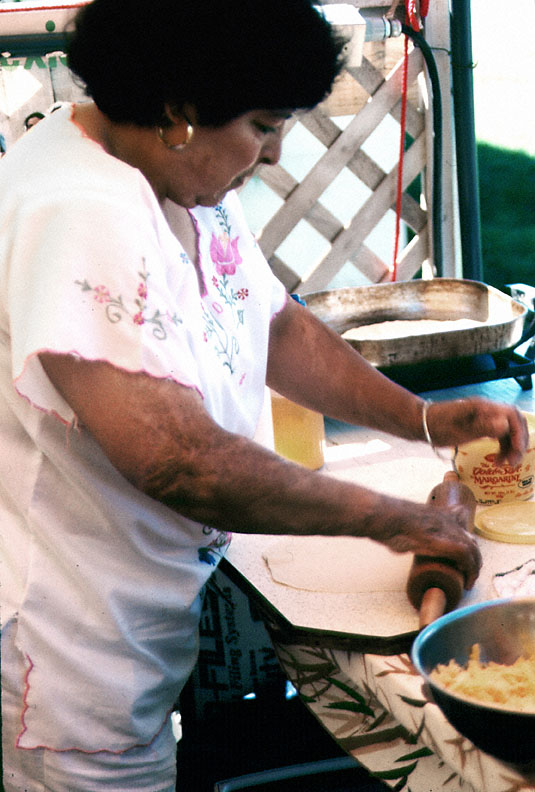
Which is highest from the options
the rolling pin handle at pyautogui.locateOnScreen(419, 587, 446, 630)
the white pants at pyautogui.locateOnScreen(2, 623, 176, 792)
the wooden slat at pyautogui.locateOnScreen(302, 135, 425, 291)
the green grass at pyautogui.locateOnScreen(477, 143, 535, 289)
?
the rolling pin handle at pyautogui.locateOnScreen(419, 587, 446, 630)

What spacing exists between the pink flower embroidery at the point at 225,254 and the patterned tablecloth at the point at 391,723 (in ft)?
1.59

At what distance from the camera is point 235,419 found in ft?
3.58

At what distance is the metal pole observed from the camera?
262cm

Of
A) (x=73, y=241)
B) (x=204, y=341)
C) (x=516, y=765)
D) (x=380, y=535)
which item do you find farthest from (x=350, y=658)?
(x=73, y=241)

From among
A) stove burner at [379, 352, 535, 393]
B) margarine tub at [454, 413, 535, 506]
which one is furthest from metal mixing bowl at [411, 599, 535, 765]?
stove burner at [379, 352, 535, 393]

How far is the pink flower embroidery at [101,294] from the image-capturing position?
83cm

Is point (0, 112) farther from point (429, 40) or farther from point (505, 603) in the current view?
point (505, 603)

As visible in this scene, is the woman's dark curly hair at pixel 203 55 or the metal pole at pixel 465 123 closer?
the woman's dark curly hair at pixel 203 55

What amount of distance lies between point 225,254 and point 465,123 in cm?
174

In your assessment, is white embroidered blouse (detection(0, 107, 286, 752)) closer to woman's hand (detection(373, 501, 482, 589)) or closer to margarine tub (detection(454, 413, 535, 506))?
woman's hand (detection(373, 501, 482, 589))

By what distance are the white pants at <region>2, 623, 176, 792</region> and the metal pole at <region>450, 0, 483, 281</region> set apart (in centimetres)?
207

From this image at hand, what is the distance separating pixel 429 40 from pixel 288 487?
84.5 inches

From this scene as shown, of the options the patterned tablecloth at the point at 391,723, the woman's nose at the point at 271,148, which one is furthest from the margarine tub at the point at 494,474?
the woman's nose at the point at 271,148

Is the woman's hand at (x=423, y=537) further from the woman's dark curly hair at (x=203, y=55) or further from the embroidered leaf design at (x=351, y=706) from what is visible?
the woman's dark curly hair at (x=203, y=55)
